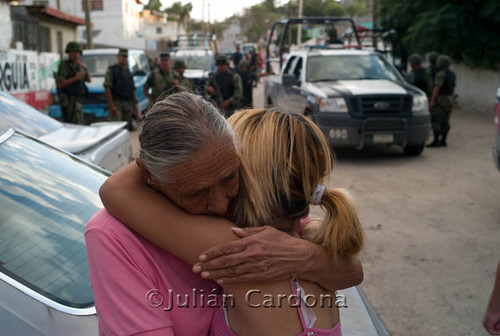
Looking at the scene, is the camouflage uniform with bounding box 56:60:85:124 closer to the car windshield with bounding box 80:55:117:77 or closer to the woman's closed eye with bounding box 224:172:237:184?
the car windshield with bounding box 80:55:117:77

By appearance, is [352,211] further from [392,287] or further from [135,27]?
[135,27]

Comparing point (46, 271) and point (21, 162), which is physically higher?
point (21, 162)

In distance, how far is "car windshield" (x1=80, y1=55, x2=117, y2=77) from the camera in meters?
12.5

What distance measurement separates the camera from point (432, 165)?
873 cm

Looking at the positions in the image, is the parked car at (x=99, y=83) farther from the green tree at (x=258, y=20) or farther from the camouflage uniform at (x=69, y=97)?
the green tree at (x=258, y=20)

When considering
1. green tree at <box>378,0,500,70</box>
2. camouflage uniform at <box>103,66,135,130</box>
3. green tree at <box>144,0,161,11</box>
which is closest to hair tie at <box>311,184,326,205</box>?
camouflage uniform at <box>103,66,135,130</box>

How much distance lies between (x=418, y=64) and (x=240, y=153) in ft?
34.1

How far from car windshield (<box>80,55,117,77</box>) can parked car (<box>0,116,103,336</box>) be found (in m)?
10.1

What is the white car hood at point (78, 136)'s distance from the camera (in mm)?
3965

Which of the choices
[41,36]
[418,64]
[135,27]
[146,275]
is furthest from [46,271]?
[135,27]

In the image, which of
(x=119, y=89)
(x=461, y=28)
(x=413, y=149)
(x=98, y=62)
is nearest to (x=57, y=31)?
(x=98, y=62)

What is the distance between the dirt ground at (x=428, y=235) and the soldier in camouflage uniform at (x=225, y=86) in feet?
7.57

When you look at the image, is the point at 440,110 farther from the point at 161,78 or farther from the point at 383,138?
the point at 161,78

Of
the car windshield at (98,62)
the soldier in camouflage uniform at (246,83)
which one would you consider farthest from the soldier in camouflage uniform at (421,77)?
the car windshield at (98,62)
